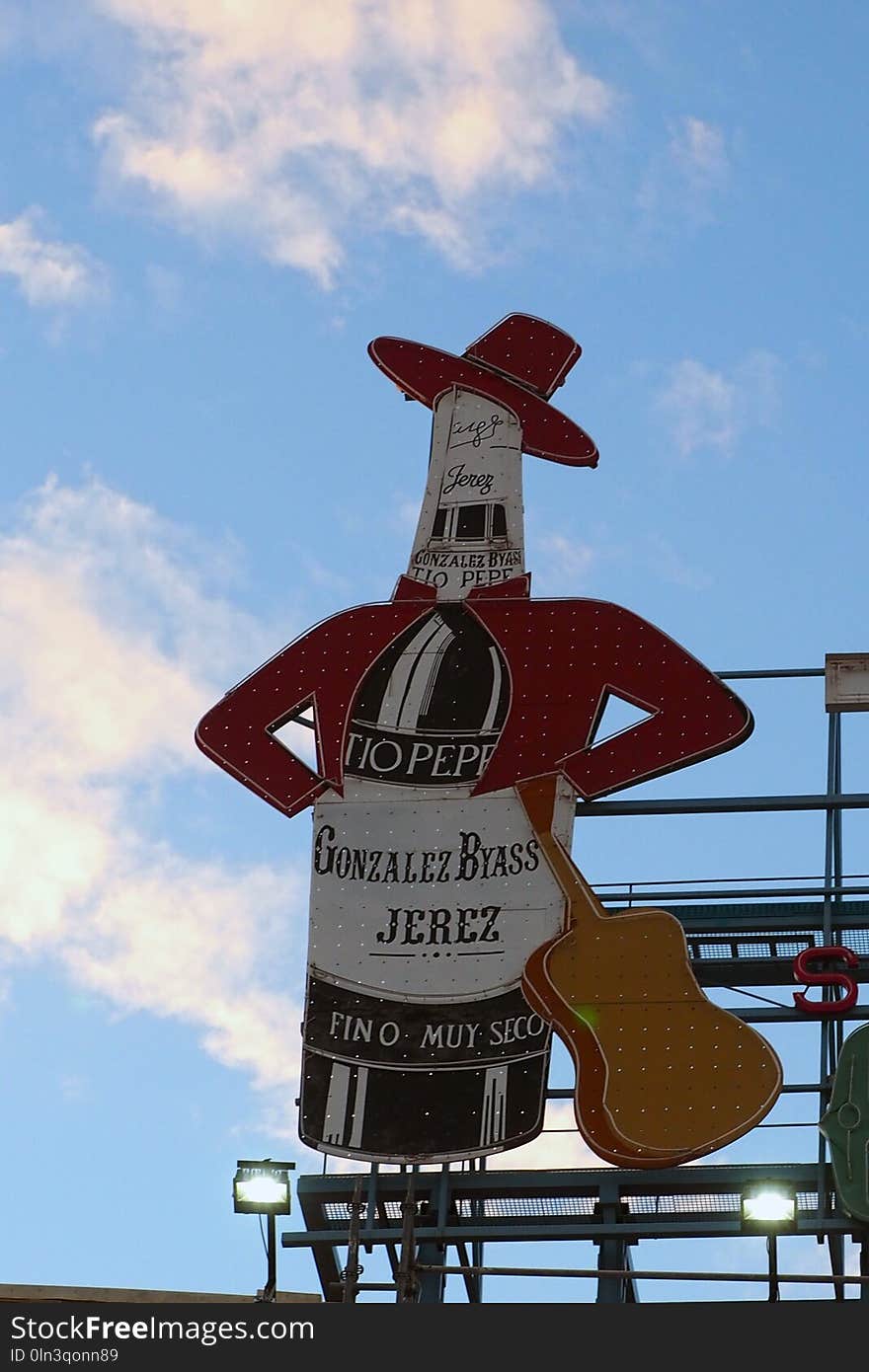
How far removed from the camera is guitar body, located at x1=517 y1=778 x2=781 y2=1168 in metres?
17.6

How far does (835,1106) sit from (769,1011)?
4.41ft

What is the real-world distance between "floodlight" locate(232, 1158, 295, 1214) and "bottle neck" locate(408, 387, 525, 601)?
652 cm

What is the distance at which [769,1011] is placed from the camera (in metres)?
18.8

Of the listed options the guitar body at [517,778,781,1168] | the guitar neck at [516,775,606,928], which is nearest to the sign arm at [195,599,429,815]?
the guitar neck at [516,775,606,928]

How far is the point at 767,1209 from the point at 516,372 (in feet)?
31.3

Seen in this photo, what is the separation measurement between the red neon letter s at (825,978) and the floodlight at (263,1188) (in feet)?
16.1

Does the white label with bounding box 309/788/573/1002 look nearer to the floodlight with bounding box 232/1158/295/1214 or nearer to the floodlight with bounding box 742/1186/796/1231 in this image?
the floodlight with bounding box 232/1158/295/1214

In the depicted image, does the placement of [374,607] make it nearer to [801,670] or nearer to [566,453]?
[566,453]

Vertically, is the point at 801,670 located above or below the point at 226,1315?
above

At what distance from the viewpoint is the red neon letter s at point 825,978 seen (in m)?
Answer: 18.5

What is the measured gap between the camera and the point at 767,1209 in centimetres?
1602

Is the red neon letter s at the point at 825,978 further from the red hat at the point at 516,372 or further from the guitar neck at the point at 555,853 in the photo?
the red hat at the point at 516,372

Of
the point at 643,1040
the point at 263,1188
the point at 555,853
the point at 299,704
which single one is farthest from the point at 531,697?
the point at 263,1188

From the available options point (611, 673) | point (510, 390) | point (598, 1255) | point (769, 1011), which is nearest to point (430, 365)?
point (510, 390)
